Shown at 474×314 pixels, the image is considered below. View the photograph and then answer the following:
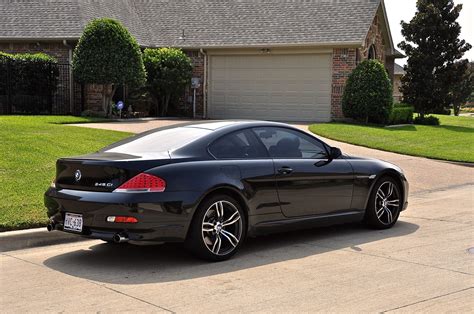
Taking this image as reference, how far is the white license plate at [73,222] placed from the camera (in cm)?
589

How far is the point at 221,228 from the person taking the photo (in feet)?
20.2

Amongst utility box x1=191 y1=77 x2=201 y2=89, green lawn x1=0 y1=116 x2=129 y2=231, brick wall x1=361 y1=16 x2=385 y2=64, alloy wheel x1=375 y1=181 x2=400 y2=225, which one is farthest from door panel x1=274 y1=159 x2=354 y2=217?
utility box x1=191 y1=77 x2=201 y2=89

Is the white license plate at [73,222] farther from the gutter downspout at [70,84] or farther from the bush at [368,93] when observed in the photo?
the bush at [368,93]

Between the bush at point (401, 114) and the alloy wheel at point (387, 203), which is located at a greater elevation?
the bush at point (401, 114)

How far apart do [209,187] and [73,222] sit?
1.42 m

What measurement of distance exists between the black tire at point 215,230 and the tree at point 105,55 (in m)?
15.5

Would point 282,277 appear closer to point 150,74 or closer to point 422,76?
point 150,74

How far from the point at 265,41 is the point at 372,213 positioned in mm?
17891

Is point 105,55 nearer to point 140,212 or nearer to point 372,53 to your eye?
point 372,53

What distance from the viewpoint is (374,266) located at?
604 cm

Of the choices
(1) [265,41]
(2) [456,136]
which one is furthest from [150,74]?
(2) [456,136]

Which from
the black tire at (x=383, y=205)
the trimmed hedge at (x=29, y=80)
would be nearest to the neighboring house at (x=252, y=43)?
the trimmed hedge at (x=29, y=80)

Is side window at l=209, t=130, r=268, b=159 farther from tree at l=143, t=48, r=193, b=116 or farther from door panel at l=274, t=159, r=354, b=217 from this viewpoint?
tree at l=143, t=48, r=193, b=116

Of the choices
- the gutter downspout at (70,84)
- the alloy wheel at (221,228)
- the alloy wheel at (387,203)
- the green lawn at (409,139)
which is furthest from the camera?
the gutter downspout at (70,84)
